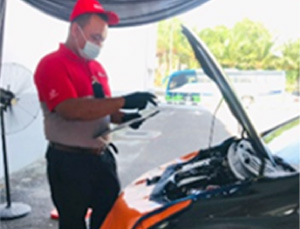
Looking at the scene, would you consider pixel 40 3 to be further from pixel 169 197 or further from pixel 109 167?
pixel 169 197

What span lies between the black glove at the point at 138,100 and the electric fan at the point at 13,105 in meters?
2.05

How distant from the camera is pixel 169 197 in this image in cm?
197

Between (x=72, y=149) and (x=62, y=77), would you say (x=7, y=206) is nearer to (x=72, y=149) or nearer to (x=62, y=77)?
(x=72, y=149)

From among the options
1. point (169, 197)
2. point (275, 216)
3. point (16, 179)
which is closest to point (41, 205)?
point (16, 179)

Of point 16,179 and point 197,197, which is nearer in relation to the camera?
point 197,197

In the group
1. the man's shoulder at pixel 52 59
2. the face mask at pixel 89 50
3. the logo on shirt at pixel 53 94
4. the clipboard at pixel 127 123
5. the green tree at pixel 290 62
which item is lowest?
the green tree at pixel 290 62

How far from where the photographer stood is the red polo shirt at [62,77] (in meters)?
2.21

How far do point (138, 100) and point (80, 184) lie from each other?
624mm

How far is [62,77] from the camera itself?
2223 mm

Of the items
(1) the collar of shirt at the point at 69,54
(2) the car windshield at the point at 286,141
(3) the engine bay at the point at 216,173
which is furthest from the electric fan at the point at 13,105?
(2) the car windshield at the point at 286,141

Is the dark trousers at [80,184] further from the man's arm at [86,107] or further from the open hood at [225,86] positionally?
the open hood at [225,86]

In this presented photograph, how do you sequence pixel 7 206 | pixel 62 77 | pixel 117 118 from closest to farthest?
pixel 62 77 < pixel 117 118 < pixel 7 206

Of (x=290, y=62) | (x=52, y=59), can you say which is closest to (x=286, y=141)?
(x=52, y=59)

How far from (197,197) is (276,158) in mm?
594
